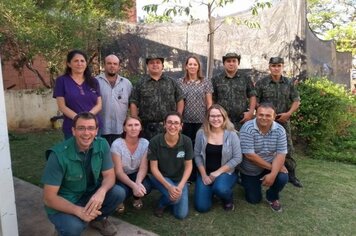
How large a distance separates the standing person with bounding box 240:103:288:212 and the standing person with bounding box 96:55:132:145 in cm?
135

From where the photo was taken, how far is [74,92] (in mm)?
3688

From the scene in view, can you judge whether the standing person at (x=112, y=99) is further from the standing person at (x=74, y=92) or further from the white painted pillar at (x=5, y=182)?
the white painted pillar at (x=5, y=182)

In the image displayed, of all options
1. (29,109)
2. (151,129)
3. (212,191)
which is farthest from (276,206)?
(29,109)

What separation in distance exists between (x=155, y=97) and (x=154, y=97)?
0.5 inches

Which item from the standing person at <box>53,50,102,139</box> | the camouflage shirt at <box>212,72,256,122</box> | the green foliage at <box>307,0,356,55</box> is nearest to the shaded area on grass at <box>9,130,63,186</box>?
the standing person at <box>53,50,102,139</box>

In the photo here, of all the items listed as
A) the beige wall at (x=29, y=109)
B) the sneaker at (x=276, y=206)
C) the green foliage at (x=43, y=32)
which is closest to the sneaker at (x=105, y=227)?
the sneaker at (x=276, y=206)

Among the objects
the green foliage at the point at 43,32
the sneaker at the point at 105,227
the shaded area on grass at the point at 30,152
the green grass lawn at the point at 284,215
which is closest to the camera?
the sneaker at the point at 105,227

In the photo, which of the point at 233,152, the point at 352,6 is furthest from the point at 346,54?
the point at 352,6

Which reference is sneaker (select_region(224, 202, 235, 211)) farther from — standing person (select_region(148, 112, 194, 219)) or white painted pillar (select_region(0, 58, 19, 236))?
white painted pillar (select_region(0, 58, 19, 236))

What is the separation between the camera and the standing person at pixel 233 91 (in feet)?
14.5

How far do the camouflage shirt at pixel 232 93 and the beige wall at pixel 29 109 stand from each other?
5.84 m

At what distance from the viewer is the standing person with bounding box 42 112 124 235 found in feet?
9.09

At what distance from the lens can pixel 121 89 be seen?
163 inches

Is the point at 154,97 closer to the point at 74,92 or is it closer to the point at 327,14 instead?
the point at 74,92
